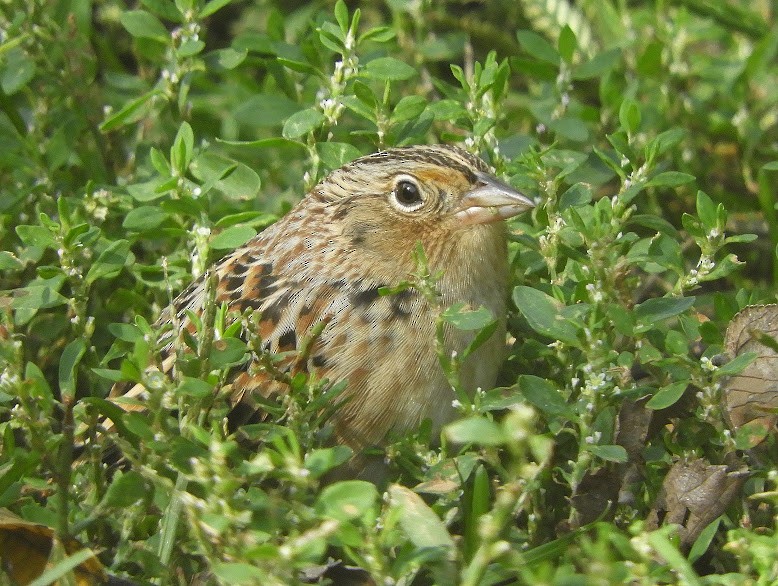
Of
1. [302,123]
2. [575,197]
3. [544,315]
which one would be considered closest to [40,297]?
[302,123]

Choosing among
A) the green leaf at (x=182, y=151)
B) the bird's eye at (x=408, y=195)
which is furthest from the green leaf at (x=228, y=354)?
the green leaf at (x=182, y=151)

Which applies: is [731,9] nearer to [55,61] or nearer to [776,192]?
[776,192]

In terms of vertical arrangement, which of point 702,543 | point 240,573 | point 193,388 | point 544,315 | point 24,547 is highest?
point 544,315

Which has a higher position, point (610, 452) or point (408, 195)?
point (408, 195)

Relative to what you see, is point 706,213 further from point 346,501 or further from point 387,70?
point 346,501

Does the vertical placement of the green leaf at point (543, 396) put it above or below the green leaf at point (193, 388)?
above

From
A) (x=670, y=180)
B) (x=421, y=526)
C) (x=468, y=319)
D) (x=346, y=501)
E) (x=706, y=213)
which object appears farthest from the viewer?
(x=670, y=180)

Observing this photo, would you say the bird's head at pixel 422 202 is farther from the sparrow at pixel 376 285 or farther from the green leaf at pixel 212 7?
the green leaf at pixel 212 7
